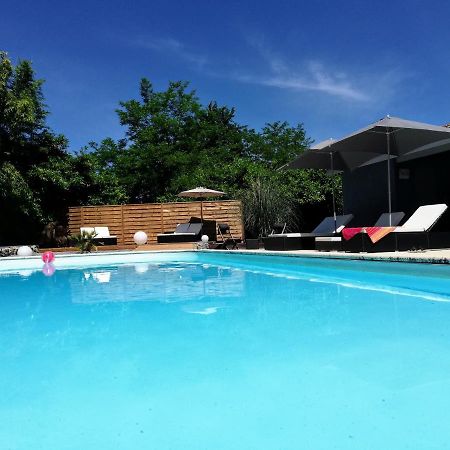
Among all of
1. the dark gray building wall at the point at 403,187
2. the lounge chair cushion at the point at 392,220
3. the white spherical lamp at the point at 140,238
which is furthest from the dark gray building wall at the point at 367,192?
the white spherical lamp at the point at 140,238

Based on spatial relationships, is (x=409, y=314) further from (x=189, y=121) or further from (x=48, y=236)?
(x=189, y=121)

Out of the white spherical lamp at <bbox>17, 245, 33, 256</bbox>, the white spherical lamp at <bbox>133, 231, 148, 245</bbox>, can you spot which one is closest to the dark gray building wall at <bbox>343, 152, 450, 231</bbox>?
the white spherical lamp at <bbox>133, 231, 148, 245</bbox>

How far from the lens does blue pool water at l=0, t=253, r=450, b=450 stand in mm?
1688

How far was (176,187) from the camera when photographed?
22078 millimetres

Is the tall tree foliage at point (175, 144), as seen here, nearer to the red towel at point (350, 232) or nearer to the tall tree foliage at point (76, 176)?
the tall tree foliage at point (76, 176)

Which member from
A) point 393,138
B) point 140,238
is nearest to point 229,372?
point 393,138

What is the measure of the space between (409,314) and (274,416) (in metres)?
2.39

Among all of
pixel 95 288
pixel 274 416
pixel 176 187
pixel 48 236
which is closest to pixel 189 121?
pixel 176 187

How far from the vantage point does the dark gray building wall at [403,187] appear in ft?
33.6

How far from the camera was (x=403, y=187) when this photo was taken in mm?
10969

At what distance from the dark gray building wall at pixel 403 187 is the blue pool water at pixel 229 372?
19.5ft

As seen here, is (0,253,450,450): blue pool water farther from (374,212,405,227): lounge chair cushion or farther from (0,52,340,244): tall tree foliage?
(0,52,340,244): tall tree foliage

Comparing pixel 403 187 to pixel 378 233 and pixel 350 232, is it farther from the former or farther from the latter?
pixel 378 233

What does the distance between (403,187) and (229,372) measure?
32.2 feet
